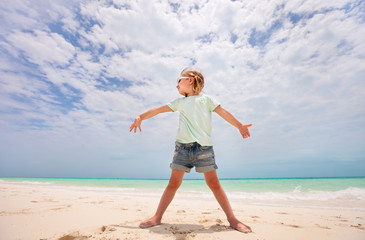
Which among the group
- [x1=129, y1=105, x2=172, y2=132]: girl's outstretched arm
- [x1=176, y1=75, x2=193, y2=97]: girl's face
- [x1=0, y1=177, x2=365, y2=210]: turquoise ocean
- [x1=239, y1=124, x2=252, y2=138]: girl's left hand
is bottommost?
[x1=0, y1=177, x2=365, y2=210]: turquoise ocean

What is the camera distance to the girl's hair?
2.66 meters

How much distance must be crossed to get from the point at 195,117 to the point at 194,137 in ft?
0.87

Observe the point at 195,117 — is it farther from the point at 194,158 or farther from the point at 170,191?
the point at 170,191

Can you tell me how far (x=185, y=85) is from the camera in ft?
8.74

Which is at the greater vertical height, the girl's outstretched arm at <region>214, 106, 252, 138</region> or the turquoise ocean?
the girl's outstretched arm at <region>214, 106, 252, 138</region>

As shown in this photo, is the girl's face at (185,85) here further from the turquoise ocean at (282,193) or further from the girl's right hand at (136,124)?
the turquoise ocean at (282,193)

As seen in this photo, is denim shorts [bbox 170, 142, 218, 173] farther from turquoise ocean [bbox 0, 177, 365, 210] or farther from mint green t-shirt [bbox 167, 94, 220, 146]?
turquoise ocean [bbox 0, 177, 365, 210]

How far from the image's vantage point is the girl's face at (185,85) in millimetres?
2652

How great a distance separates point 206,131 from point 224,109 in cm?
40

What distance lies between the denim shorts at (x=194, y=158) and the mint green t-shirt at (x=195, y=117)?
62mm

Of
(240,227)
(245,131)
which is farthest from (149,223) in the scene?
(245,131)

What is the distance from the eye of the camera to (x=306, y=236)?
6.91 ft

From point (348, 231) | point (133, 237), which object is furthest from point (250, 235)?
point (348, 231)

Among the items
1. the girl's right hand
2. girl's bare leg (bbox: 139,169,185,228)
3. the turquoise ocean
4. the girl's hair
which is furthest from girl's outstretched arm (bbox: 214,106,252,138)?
the turquoise ocean
